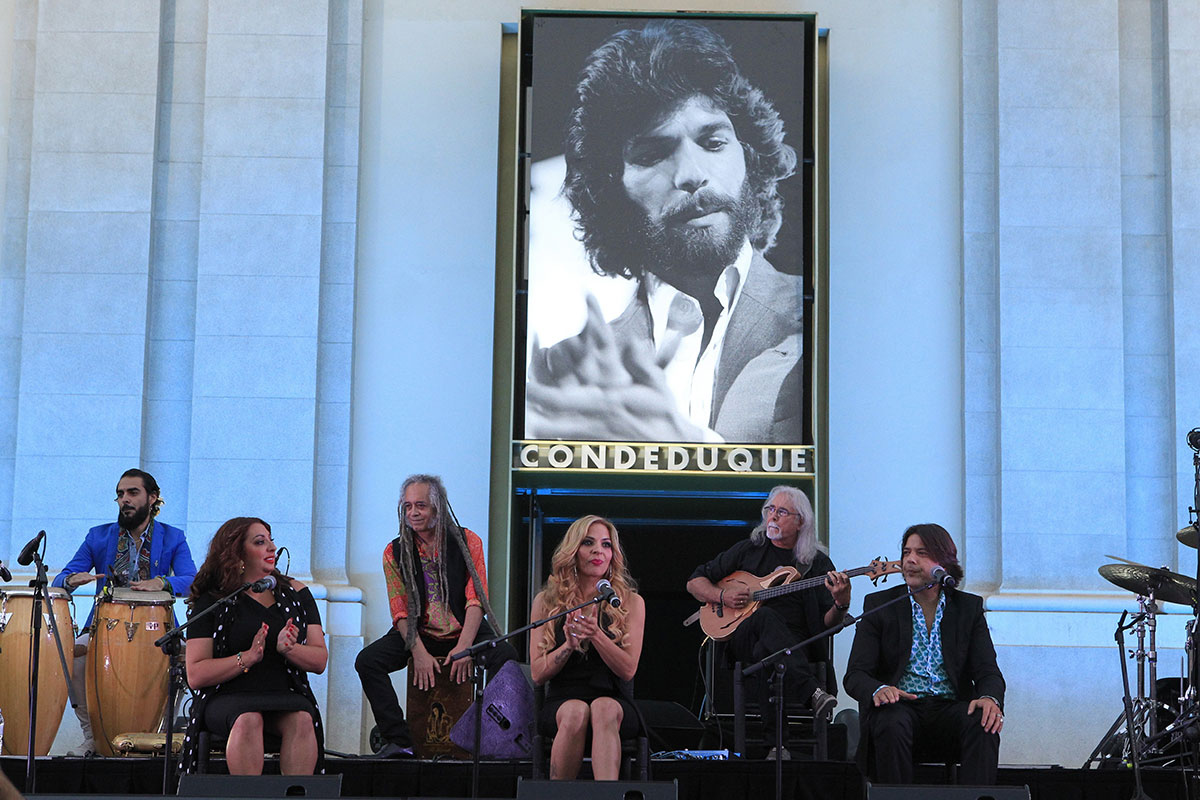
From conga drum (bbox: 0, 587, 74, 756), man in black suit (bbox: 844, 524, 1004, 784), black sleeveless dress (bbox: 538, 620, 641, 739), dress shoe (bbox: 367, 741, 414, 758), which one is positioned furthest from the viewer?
conga drum (bbox: 0, 587, 74, 756)

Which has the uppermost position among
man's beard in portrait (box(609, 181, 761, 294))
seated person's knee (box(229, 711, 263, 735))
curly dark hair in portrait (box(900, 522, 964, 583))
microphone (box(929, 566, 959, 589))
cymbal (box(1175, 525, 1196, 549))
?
man's beard in portrait (box(609, 181, 761, 294))

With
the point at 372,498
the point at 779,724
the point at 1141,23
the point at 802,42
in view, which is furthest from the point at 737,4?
the point at 779,724

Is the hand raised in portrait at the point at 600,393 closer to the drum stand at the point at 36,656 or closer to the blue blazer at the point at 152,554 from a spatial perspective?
the blue blazer at the point at 152,554

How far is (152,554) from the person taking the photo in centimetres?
767

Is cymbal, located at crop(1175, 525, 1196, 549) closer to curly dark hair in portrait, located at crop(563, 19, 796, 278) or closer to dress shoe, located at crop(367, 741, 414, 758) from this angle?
curly dark hair in portrait, located at crop(563, 19, 796, 278)

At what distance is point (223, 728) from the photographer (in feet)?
19.7

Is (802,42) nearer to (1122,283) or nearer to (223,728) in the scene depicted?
(1122,283)

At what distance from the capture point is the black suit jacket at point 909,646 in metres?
6.22

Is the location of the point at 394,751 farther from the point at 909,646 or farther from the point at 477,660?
the point at 909,646

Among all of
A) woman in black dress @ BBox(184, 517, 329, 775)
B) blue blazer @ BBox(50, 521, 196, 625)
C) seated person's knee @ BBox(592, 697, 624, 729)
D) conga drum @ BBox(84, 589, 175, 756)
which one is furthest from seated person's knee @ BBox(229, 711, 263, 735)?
blue blazer @ BBox(50, 521, 196, 625)

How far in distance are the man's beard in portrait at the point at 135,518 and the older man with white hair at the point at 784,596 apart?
2.63 m

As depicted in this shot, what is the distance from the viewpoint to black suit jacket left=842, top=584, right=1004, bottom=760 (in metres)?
6.22

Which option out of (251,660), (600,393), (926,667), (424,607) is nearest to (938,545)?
(926,667)

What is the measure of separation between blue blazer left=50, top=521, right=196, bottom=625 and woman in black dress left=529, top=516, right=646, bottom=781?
2.28 m
